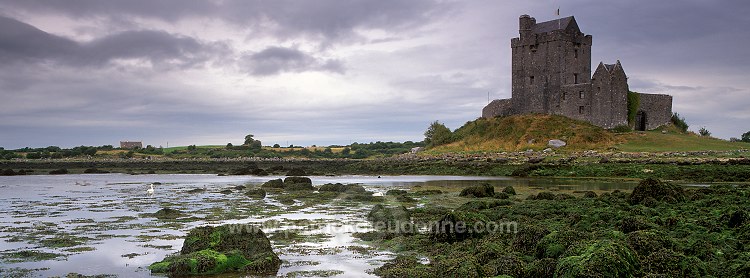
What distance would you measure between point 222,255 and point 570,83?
2343 inches

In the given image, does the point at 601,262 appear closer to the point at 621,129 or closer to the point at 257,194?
the point at 257,194

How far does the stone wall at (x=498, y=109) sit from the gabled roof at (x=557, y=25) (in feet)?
30.0

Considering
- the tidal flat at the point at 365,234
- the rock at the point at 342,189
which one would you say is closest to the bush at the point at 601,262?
the tidal flat at the point at 365,234

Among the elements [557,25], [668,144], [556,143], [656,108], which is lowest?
[668,144]

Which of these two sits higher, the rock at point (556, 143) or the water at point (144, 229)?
the rock at point (556, 143)

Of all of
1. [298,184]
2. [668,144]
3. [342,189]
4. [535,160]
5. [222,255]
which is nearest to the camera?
[222,255]

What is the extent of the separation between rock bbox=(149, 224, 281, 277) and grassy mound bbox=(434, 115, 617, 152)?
47.7m

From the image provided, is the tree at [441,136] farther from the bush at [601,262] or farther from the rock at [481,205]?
the bush at [601,262]

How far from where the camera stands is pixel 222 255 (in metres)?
11.8

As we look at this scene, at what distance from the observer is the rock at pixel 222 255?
1138 cm

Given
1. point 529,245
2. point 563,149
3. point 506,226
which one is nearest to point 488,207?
point 506,226

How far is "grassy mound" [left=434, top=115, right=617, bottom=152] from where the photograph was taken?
57.4 metres

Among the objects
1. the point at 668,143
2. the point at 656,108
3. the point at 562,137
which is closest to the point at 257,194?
the point at 562,137

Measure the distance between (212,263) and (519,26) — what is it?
62.1 m
